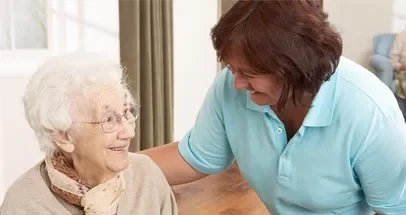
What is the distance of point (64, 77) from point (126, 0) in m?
2.23

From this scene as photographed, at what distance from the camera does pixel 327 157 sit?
5.54 feet

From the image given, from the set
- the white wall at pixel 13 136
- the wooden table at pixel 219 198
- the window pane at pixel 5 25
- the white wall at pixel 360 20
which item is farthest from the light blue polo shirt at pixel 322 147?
the white wall at pixel 360 20

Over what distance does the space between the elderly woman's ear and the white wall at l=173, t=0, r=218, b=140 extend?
295 centimetres

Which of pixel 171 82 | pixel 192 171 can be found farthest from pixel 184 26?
pixel 192 171

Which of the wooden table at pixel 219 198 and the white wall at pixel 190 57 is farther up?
the white wall at pixel 190 57

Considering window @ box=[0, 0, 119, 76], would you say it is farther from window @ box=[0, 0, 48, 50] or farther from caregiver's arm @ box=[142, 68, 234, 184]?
caregiver's arm @ box=[142, 68, 234, 184]

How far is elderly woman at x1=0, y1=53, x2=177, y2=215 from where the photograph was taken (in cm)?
142

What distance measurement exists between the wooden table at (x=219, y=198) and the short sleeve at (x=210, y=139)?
1.42 m

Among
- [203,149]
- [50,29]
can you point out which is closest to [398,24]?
[50,29]

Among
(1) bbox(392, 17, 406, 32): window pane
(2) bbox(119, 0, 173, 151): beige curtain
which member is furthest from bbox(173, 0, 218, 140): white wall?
(1) bbox(392, 17, 406, 32): window pane

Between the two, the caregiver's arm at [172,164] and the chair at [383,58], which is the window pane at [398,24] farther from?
the caregiver's arm at [172,164]

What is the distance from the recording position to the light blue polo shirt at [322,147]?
5.30ft

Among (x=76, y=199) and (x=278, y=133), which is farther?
(x=278, y=133)

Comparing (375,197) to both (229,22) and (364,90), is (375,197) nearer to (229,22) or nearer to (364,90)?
(364,90)
